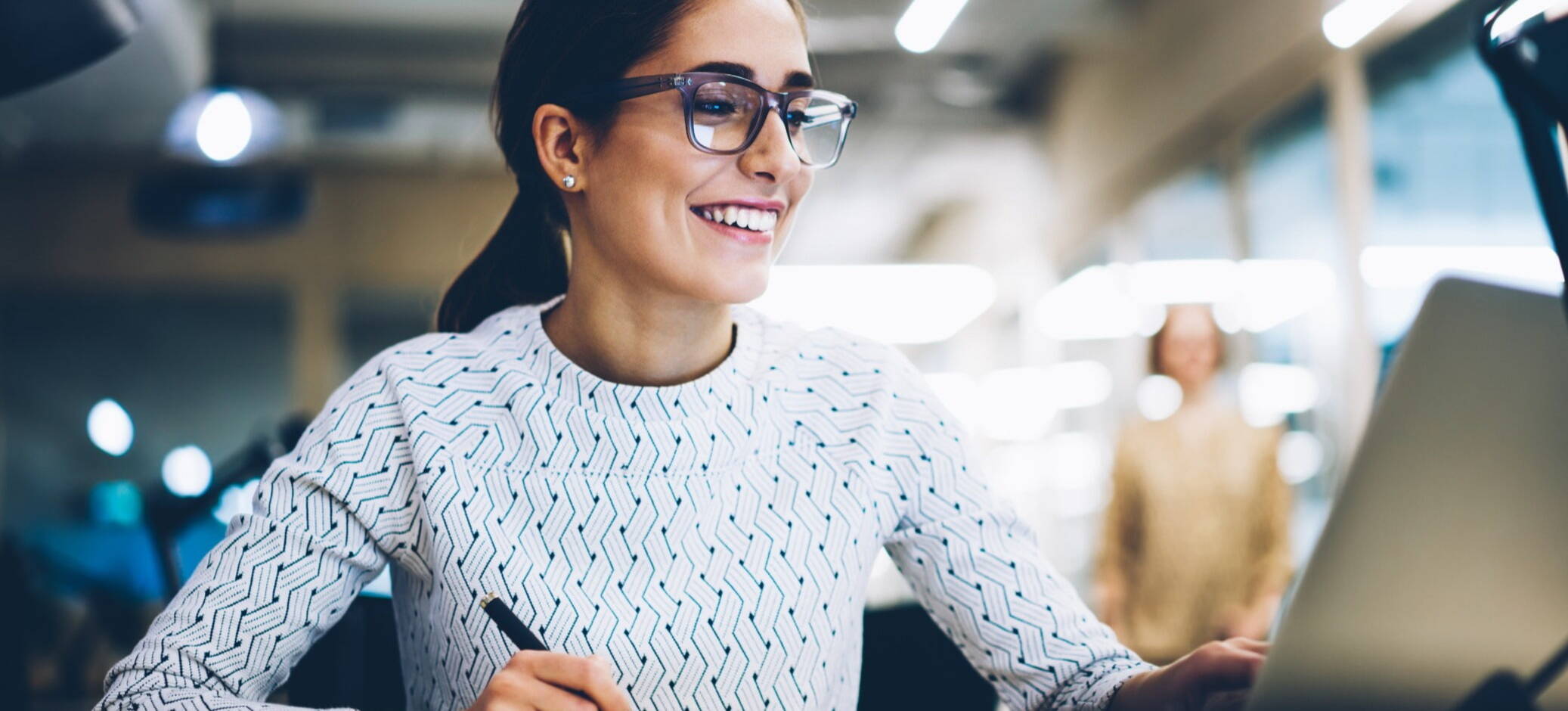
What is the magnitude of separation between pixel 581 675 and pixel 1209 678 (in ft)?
1.42

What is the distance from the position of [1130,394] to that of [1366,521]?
6608mm

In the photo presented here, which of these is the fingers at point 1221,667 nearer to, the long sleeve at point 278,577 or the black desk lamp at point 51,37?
the long sleeve at point 278,577

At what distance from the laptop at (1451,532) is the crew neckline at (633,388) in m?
0.65

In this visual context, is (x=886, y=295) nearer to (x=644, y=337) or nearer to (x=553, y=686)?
(x=644, y=337)

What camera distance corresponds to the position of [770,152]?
1.05m

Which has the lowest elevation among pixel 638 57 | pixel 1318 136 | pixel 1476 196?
pixel 638 57

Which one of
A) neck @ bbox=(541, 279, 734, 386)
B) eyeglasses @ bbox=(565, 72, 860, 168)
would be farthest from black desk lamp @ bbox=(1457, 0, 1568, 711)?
neck @ bbox=(541, 279, 734, 386)

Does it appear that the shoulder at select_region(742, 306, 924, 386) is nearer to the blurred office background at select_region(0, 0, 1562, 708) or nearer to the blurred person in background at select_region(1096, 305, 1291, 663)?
the blurred office background at select_region(0, 0, 1562, 708)

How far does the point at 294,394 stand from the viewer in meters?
8.37

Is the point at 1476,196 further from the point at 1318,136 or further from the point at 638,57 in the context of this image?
the point at 638,57

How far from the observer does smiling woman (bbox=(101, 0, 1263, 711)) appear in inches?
37.9

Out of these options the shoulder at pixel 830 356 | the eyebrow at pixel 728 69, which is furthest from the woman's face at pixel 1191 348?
the eyebrow at pixel 728 69

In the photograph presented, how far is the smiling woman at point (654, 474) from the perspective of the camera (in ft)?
3.15

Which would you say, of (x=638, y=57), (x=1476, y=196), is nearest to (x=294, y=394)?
(x=1476, y=196)
